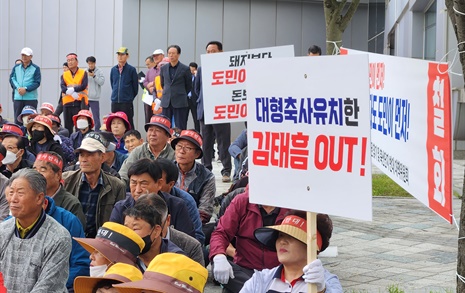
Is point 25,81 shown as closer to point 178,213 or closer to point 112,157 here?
point 112,157

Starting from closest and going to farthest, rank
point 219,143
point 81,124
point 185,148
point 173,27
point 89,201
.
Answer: point 89,201 → point 185,148 → point 81,124 → point 219,143 → point 173,27

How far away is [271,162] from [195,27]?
20647mm

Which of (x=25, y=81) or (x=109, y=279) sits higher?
(x=25, y=81)

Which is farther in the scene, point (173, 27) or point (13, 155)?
point (173, 27)

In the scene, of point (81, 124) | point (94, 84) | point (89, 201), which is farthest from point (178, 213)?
point (94, 84)

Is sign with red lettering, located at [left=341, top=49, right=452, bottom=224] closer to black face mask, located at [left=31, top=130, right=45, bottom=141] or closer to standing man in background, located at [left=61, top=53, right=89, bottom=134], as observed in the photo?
black face mask, located at [left=31, top=130, right=45, bottom=141]

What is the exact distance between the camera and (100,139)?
9219 millimetres

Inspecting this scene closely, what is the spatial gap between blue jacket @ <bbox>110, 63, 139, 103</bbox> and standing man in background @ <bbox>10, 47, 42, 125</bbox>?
163 centimetres

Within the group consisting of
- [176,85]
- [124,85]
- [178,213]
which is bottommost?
[178,213]

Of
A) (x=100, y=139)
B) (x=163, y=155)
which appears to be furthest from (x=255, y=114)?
(x=163, y=155)

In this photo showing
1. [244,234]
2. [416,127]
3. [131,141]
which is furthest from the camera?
[131,141]

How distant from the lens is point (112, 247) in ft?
17.8

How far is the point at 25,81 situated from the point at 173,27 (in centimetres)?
634

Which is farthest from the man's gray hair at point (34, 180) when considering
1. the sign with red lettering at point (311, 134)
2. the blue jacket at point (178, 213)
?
the sign with red lettering at point (311, 134)
